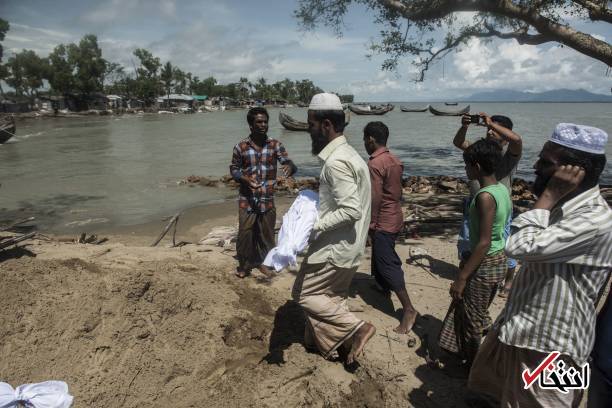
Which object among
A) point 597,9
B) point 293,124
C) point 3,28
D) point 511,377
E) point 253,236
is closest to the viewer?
point 511,377

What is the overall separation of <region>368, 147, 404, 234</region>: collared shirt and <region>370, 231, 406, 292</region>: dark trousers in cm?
7

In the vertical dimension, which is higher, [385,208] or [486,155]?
[486,155]

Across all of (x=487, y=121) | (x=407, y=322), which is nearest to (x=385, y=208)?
(x=407, y=322)

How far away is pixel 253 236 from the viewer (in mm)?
4543

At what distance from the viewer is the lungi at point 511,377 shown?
165 centimetres

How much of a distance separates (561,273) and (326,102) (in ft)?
4.87

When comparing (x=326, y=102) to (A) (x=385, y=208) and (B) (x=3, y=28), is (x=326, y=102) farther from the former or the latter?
(B) (x=3, y=28)

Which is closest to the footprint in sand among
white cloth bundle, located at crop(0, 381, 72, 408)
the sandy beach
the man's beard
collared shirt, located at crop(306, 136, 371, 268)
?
the sandy beach

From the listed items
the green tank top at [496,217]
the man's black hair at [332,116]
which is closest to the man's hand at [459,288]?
the green tank top at [496,217]

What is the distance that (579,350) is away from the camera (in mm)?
1646

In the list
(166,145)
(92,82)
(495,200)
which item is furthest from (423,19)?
(92,82)

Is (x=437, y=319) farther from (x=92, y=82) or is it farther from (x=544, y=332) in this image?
(x=92, y=82)

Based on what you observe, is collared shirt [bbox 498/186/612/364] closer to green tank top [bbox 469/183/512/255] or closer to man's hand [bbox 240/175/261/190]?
green tank top [bbox 469/183/512/255]

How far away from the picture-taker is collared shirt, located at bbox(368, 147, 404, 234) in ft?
11.4
